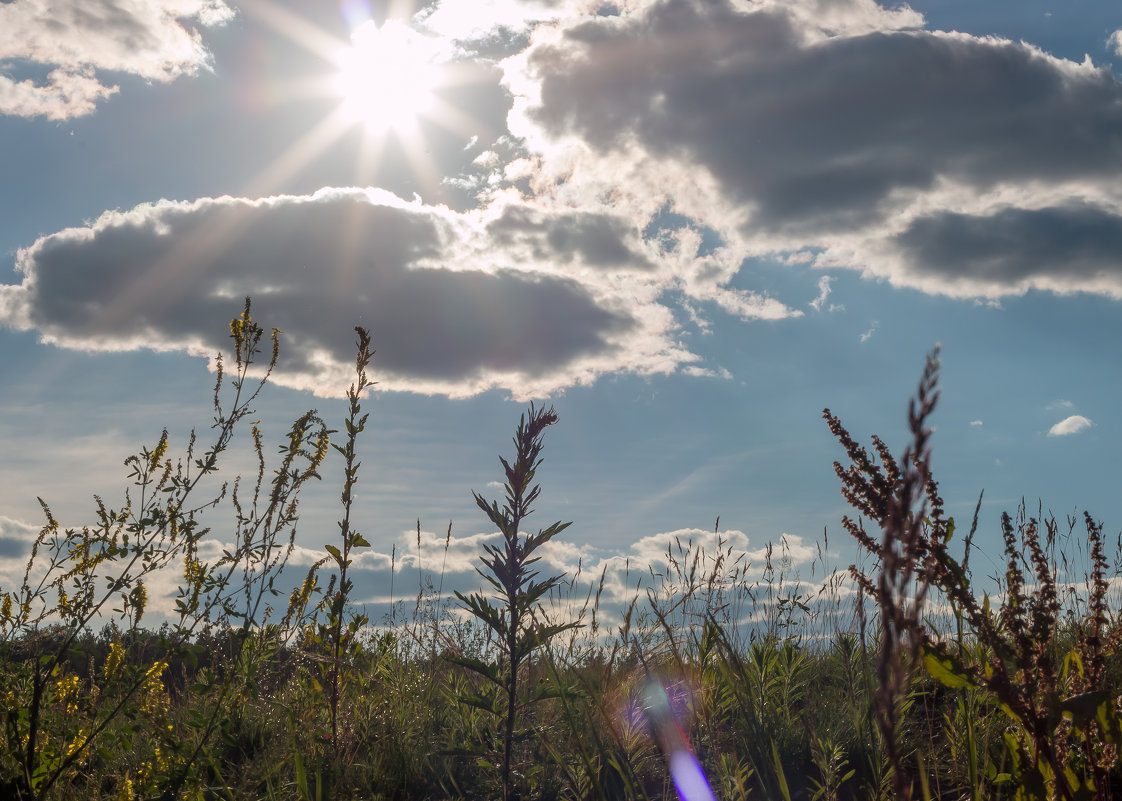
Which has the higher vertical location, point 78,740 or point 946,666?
point 946,666

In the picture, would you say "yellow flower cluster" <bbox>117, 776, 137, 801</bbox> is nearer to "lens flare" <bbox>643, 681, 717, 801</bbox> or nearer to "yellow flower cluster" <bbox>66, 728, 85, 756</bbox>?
"yellow flower cluster" <bbox>66, 728, 85, 756</bbox>

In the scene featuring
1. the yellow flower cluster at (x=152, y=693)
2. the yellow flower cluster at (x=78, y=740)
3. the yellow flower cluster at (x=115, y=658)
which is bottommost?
the yellow flower cluster at (x=78, y=740)

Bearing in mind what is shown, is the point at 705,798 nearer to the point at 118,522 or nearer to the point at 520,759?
the point at 520,759

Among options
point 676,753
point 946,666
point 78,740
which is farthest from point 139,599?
point 946,666

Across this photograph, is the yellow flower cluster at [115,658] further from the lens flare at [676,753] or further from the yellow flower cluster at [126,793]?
the lens flare at [676,753]

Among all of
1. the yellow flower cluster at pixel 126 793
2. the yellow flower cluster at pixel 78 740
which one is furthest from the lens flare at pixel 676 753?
the yellow flower cluster at pixel 78 740

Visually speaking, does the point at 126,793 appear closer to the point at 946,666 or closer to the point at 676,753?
the point at 676,753

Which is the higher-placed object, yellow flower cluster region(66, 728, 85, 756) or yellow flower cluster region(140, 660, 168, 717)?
yellow flower cluster region(140, 660, 168, 717)

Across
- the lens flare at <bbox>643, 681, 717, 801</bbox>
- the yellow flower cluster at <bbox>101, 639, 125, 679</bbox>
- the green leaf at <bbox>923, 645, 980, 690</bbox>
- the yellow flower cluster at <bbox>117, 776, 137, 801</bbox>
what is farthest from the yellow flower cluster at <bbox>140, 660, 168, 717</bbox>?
the green leaf at <bbox>923, 645, 980, 690</bbox>

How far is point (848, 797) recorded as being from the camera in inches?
123

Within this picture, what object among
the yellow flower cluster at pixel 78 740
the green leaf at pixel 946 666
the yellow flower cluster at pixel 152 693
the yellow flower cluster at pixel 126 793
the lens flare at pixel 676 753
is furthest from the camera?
the yellow flower cluster at pixel 152 693

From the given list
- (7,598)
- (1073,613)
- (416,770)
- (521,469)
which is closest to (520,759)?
(416,770)

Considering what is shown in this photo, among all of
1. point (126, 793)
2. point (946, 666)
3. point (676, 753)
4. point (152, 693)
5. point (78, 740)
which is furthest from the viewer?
point (152, 693)

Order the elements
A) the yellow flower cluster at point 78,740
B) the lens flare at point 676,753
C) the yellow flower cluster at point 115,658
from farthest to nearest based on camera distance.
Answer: the yellow flower cluster at point 115,658 < the yellow flower cluster at point 78,740 < the lens flare at point 676,753
